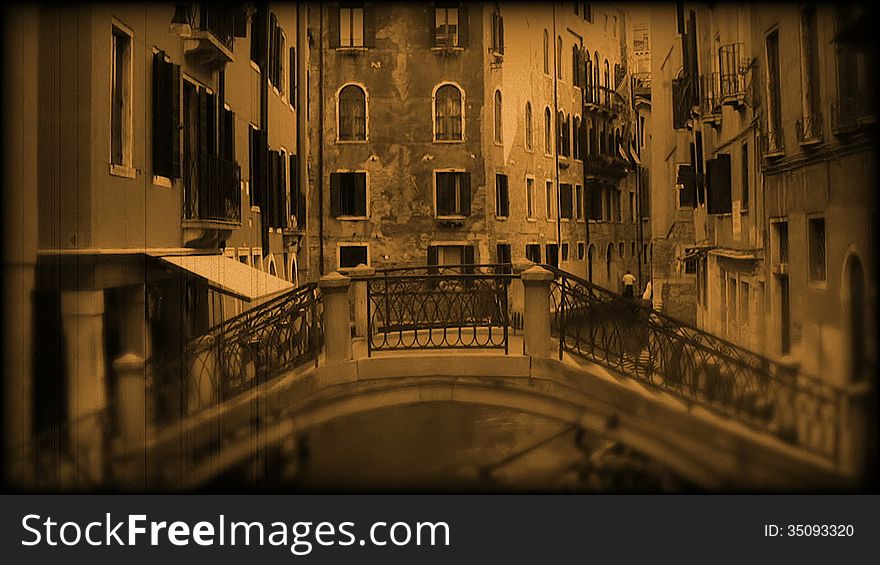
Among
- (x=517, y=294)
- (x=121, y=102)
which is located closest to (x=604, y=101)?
(x=517, y=294)

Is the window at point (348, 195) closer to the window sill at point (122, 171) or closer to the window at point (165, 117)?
the window at point (165, 117)

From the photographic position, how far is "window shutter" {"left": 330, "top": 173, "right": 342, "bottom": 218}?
5102mm

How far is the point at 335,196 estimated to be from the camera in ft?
16.8

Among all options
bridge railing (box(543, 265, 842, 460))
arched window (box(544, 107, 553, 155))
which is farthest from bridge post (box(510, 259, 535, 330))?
arched window (box(544, 107, 553, 155))

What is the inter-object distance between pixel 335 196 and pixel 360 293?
50 cm

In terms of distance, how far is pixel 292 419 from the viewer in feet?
16.5

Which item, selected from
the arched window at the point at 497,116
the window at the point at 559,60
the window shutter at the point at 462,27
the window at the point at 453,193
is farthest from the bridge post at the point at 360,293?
the window at the point at 559,60

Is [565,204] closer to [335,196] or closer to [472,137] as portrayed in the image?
[472,137]

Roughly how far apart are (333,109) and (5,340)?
1.98 meters

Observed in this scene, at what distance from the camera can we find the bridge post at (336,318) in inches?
197

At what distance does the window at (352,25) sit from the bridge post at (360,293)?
3.66 ft

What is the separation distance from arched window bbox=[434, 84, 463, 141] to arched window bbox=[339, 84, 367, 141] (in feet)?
1.19

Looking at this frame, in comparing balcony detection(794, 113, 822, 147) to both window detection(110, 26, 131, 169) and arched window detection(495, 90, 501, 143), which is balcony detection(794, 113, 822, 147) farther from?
window detection(110, 26, 131, 169)
